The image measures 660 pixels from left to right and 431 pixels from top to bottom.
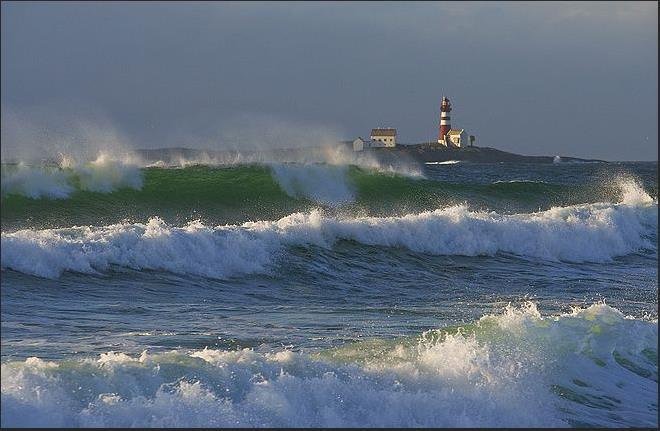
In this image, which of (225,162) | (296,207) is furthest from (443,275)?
(225,162)

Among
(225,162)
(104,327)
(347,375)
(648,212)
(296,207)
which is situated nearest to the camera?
(347,375)

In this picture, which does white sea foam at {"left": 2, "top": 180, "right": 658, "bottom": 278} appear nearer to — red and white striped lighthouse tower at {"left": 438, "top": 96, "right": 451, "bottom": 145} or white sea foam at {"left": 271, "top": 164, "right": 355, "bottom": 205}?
white sea foam at {"left": 271, "top": 164, "right": 355, "bottom": 205}

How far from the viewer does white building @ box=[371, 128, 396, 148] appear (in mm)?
102188

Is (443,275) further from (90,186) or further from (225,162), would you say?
(225,162)

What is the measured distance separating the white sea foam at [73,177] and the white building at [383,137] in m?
77.4

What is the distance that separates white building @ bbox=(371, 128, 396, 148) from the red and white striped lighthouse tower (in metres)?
5.16

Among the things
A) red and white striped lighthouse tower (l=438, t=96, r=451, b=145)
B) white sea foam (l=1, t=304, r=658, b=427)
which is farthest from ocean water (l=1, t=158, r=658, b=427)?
red and white striped lighthouse tower (l=438, t=96, r=451, b=145)

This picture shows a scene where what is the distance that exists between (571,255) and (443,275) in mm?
5303

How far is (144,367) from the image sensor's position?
24.8ft

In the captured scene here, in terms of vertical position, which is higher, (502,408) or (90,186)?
(90,186)

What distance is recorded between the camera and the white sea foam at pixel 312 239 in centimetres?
1373

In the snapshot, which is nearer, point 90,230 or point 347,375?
point 347,375

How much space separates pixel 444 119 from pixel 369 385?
95.8 m

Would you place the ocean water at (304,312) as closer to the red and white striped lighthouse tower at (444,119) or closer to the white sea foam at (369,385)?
the white sea foam at (369,385)
